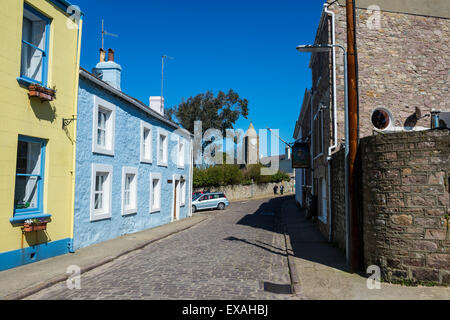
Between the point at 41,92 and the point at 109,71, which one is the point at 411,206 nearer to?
the point at 41,92

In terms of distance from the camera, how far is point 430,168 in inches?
261

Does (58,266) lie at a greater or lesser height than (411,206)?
lesser

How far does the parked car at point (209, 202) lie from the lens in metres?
27.9

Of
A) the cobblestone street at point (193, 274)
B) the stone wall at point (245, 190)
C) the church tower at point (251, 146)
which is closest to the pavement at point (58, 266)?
the cobblestone street at point (193, 274)

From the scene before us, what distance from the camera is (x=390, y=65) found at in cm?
1256

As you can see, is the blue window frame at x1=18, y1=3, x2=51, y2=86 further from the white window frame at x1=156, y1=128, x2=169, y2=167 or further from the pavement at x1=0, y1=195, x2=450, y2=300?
the white window frame at x1=156, y1=128, x2=169, y2=167

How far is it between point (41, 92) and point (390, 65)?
11594mm

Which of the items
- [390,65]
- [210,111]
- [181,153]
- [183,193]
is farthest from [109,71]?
[210,111]

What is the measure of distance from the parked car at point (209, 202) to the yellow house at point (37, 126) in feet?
58.5

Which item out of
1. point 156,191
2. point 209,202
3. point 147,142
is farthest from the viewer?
point 209,202

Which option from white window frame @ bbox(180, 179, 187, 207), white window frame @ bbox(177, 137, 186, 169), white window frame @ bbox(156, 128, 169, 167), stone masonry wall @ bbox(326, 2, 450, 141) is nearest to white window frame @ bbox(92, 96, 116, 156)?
white window frame @ bbox(156, 128, 169, 167)

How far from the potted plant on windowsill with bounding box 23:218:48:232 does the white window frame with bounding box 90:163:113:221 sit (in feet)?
8.20

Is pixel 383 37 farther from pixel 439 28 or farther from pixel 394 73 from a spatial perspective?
pixel 439 28
